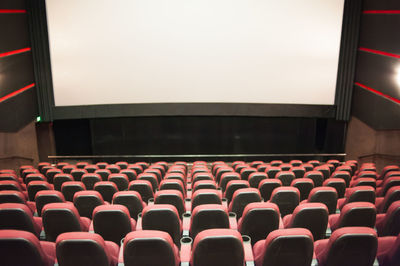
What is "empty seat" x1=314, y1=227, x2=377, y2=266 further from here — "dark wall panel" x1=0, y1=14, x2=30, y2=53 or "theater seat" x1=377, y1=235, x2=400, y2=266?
"dark wall panel" x1=0, y1=14, x2=30, y2=53

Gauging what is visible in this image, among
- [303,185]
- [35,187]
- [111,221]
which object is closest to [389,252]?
[303,185]

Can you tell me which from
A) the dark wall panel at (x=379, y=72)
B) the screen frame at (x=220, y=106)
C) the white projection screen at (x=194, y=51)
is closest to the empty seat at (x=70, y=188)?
the screen frame at (x=220, y=106)

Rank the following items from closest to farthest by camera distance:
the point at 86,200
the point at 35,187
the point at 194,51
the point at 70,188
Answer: the point at 86,200
the point at 70,188
the point at 35,187
the point at 194,51

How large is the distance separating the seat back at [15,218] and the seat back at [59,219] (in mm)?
139

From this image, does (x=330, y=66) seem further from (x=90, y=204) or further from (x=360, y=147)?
(x=90, y=204)

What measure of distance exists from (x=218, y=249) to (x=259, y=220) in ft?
2.81

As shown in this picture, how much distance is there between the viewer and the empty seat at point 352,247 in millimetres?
1928

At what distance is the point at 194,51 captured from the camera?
816 centimetres

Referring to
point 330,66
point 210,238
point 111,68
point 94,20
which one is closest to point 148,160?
point 111,68

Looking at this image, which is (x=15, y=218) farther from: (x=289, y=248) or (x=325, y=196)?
(x=325, y=196)

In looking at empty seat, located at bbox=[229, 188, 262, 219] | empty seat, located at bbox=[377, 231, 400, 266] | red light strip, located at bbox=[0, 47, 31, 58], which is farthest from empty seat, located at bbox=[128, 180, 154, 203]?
red light strip, located at bbox=[0, 47, 31, 58]

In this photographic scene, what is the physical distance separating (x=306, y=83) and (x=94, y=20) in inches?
230

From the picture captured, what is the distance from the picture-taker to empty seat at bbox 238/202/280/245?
261cm

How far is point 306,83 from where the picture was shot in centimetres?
833
